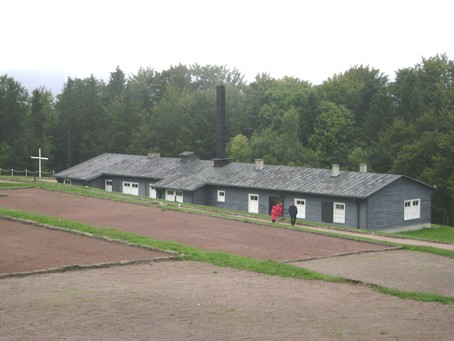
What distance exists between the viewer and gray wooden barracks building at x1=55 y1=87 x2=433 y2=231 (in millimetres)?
39188

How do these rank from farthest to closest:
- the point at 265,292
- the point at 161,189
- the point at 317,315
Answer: the point at 161,189, the point at 265,292, the point at 317,315

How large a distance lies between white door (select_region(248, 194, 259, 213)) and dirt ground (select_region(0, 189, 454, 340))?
17.6 meters

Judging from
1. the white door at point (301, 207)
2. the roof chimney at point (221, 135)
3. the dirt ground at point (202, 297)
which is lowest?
the dirt ground at point (202, 297)

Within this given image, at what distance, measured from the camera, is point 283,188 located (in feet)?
137

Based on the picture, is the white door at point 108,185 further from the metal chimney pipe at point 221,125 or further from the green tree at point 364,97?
the green tree at point 364,97

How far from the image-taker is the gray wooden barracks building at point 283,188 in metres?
39.2

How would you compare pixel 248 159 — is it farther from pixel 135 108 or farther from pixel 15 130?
pixel 15 130

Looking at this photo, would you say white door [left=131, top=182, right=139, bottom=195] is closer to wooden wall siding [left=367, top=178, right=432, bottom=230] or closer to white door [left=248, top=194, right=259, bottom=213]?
white door [left=248, top=194, right=259, bottom=213]

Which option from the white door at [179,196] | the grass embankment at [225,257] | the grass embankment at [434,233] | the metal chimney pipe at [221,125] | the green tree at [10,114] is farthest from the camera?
the green tree at [10,114]

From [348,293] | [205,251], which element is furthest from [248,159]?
[348,293]

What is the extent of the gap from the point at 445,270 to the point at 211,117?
5420 centimetres

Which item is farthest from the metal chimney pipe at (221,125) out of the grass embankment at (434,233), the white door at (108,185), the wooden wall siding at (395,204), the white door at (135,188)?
the grass embankment at (434,233)

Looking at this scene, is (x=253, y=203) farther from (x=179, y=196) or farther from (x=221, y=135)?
(x=221, y=135)

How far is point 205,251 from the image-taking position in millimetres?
21812
